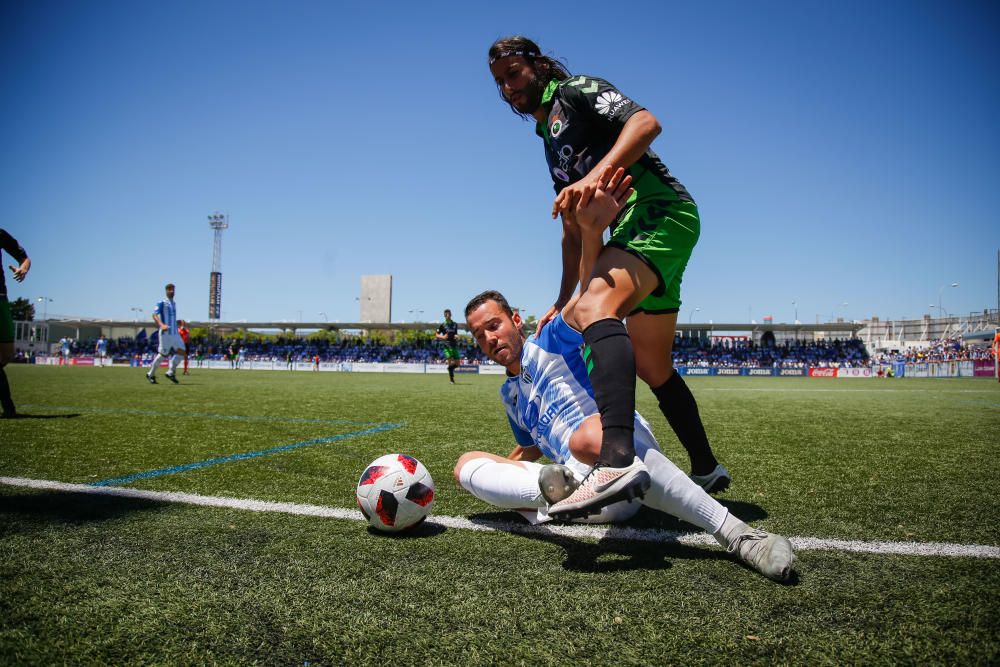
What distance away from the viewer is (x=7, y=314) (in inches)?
264

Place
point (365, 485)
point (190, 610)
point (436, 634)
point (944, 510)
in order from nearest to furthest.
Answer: point (436, 634)
point (190, 610)
point (365, 485)
point (944, 510)

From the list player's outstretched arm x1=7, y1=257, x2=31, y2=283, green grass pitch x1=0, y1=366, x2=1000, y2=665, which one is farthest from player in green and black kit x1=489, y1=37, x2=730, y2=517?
player's outstretched arm x1=7, y1=257, x2=31, y2=283

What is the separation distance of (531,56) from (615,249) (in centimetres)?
115

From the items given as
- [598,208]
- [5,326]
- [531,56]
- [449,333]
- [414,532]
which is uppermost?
[531,56]

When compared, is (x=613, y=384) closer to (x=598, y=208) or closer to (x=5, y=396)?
(x=598, y=208)

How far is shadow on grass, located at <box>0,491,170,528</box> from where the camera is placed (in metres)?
2.58

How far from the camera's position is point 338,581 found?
1871 millimetres

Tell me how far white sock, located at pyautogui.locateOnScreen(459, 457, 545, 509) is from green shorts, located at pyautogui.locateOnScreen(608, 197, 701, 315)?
103 centimetres

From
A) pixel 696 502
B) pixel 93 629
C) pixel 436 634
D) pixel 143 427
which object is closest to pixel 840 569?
pixel 696 502

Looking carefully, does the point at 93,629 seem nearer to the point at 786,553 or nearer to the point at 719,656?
the point at 719,656

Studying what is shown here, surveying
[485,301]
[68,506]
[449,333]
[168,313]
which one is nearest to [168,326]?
[168,313]

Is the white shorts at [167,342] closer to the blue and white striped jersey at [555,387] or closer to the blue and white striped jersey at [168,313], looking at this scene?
the blue and white striped jersey at [168,313]

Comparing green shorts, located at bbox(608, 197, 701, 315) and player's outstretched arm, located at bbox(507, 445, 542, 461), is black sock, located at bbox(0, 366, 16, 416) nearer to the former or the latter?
player's outstretched arm, located at bbox(507, 445, 542, 461)

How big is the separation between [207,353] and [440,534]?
6715 cm
